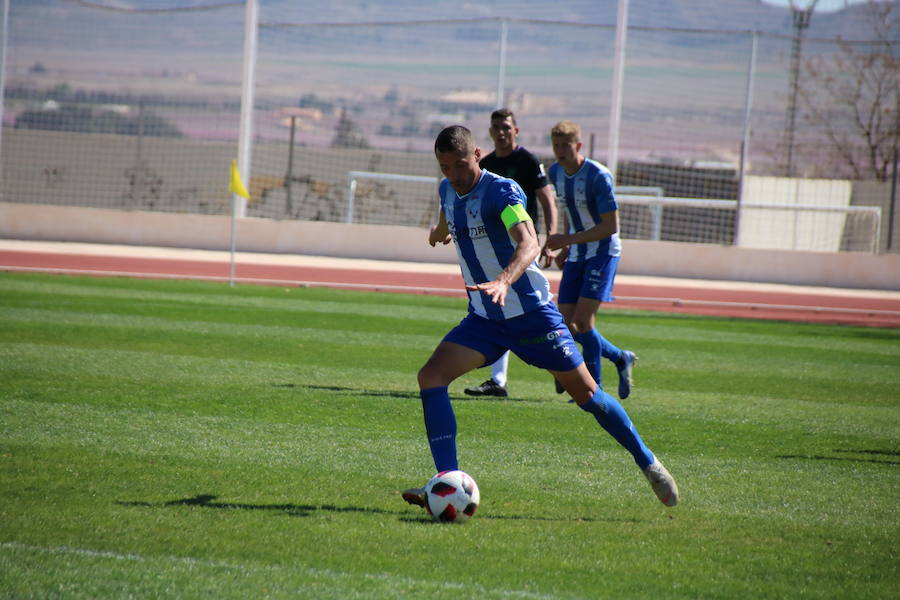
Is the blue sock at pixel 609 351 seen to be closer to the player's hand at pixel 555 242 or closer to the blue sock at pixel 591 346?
the blue sock at pixel 591 346

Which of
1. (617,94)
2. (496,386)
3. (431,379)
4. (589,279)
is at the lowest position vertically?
(496,386)

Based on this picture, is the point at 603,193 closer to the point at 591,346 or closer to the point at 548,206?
the point at 548,206

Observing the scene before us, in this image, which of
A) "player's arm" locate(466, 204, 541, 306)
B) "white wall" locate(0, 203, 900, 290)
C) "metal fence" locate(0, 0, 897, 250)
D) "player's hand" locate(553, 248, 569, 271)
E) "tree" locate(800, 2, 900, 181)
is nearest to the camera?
"player's arm" locate(466, 204, 541, 306)

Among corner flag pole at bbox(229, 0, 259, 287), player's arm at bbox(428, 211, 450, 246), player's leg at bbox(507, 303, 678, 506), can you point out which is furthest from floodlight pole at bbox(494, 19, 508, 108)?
player's leg at bbox(507, 303, 678, 506)

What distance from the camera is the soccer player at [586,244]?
849 centimetres

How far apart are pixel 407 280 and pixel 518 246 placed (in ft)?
49.5

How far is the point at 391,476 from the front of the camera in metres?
6.02

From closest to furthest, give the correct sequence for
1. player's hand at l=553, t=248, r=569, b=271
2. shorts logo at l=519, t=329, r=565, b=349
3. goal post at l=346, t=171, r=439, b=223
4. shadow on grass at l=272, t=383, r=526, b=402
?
1. shorts logo at l=519, t=329, r=565, b=349
2. shadow on grass at l=272, t=383, r=526, b=402
3. player's hand at l=553, t=248, r=569, b=271
4. goal post at l=346, t=171, r=439, b=223

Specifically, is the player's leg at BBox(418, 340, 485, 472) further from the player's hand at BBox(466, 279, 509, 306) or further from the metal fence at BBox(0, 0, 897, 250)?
the metal fence at BBox(0, 0, 897, 250)

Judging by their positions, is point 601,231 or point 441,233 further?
point 601,231

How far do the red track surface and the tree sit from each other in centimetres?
608

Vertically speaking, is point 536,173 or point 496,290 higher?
point 536,173

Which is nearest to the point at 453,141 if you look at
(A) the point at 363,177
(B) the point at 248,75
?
(B) the point at 248,75

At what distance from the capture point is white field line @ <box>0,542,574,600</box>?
13.5 feet
